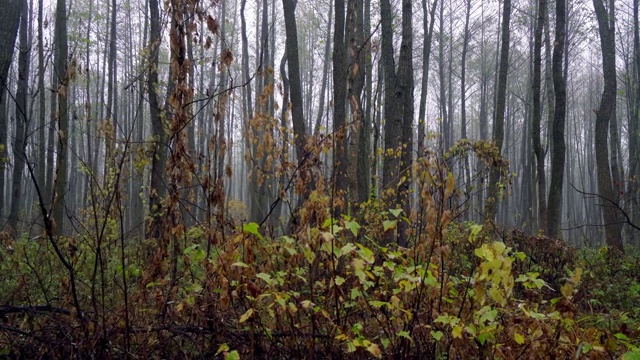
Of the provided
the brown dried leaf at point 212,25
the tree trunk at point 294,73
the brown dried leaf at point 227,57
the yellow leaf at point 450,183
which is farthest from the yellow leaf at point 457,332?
the tree trunk at point 294,73

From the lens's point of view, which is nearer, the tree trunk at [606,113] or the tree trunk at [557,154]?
the tree trunk at [557,154]

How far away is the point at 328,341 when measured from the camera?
336 cm

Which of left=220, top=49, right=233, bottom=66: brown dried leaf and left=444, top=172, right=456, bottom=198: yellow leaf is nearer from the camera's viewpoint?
left=444, top=172, right=456, bottom=198: yellow leaf

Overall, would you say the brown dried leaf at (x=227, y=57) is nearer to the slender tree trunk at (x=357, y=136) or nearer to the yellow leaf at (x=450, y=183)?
the yellow leaf at (x=450, y=183)

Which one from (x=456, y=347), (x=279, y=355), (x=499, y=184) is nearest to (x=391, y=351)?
(x=456, y=347)

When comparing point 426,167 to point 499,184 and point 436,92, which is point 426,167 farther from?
point 436,92

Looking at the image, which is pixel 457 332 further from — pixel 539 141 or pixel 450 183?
pixel 539 141

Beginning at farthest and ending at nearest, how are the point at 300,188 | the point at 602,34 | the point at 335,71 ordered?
the point at 602,34
the point at 335,71
the point at 300,188

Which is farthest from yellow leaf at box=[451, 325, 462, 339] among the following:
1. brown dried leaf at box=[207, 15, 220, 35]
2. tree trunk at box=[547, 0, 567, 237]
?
tree trunk at box=[547, 0, 567, 237]

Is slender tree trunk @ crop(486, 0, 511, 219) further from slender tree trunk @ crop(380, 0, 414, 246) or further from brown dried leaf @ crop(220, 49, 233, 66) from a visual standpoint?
brown dried leaf @ crop(220, 49, 233, 66)

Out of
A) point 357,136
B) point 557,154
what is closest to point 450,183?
point 357,136

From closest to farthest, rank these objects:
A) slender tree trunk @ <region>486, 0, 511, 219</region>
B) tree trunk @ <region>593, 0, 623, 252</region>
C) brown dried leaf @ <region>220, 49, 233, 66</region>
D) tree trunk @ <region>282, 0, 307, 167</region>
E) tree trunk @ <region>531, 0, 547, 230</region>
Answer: brown dried leaf @ <region>220, 49, 233, 66</region>, tree trunk @ <region>282, 0, 307, 167</region>, tree trunk @ <region>593, 0, 623, 252</region>, slender tree trunk @ <region>486, 0, 511, 219</region>, tree trunk @ <region>531, 0, 547, 230</region>

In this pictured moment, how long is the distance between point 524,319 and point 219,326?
2.07 metres

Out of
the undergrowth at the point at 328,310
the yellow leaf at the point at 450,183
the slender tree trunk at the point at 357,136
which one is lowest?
the undergrowth at the point at 328,310
